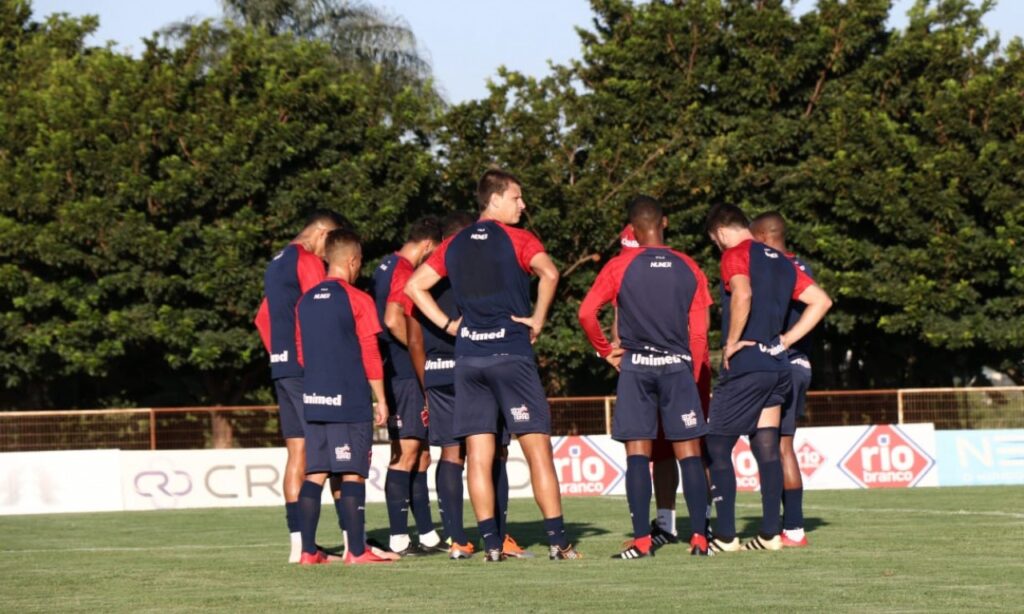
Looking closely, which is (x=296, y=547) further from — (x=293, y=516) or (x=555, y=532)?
(x=555, y=532)

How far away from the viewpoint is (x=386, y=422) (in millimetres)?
10359

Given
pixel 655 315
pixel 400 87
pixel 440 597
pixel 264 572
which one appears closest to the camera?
pixel 440 597

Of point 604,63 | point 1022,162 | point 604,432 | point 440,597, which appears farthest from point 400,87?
point 440,597

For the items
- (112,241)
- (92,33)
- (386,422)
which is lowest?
(386,422)

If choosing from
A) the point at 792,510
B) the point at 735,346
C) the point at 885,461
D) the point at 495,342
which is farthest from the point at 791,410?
the point at 885,461

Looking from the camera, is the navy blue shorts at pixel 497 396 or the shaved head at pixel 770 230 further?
the shaved head at pixel 770 230

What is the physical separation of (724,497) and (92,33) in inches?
1440

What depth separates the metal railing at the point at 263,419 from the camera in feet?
80.7

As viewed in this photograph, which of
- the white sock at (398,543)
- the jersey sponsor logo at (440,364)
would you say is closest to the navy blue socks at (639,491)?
the jersey sponsor logo at (440,364)

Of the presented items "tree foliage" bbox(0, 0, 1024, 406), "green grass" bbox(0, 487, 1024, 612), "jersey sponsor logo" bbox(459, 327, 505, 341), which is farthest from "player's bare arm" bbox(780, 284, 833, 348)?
"tree foliage" bbox(0, 0, 1024, 406)

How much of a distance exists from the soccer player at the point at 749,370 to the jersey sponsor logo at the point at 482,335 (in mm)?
1420

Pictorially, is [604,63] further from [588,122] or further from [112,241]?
[112,241]

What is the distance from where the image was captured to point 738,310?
991cm

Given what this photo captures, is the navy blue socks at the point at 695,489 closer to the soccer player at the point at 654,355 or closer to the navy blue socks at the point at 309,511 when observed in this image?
the soccer player at the point at 654,355
